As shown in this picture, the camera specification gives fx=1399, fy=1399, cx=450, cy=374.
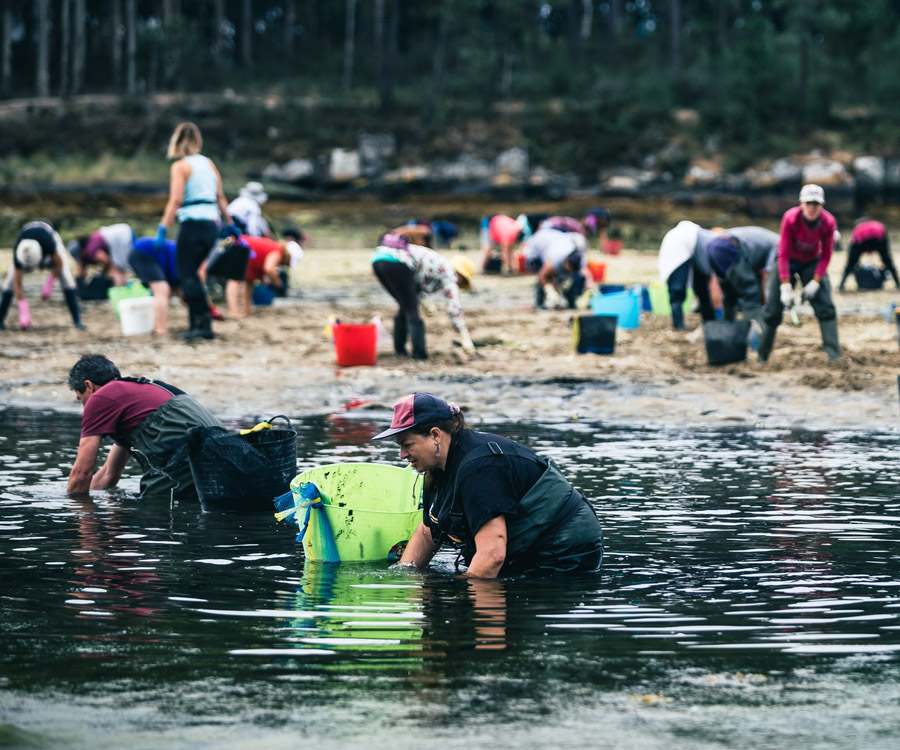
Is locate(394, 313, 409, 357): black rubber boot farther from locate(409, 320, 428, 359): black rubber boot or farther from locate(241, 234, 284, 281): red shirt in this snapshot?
locate(241, 234, 284, 281): red shirt

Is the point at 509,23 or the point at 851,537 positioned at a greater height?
the point at 509,23

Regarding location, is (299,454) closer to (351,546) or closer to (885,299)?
(351,546)

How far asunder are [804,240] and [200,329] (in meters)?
6.55

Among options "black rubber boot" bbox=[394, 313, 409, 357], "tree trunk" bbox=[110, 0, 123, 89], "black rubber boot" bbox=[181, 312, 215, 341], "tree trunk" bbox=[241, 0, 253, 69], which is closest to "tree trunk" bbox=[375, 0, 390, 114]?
"tree trunk" bbox=[241, 0, 253, 69]

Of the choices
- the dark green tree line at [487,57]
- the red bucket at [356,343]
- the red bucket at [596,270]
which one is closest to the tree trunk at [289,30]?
the dark green tree line at [487,57]

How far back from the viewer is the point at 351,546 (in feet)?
21.3

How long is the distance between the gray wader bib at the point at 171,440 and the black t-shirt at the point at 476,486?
7.78ft

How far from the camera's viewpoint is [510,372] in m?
13.6

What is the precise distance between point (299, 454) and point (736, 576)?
410 centimetres

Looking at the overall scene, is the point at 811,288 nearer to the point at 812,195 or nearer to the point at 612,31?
the point at 812,195

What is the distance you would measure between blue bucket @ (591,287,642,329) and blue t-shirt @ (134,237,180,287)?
15.9 feet

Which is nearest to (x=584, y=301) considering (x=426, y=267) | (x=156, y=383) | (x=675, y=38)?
(x=426, y=267)

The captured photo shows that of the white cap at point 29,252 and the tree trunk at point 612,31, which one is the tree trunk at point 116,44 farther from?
the white cap at point 29,252

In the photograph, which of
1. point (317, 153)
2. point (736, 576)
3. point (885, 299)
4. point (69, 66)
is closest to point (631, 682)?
point (736, 576)
